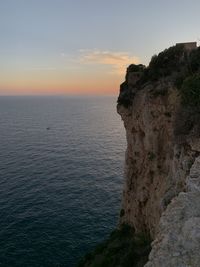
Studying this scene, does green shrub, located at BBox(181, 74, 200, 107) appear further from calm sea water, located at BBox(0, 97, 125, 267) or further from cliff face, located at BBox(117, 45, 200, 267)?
calm sea water, located at BBox(0, 97, 125, 267)

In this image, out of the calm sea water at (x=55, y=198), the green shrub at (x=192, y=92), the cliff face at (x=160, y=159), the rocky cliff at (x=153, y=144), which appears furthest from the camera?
the calm sea water at (x=55, y=198)

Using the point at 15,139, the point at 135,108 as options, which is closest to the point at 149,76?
the point at 135,108

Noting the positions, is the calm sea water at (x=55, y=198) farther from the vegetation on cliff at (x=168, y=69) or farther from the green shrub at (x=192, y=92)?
the green shrub at (x=192, y=92)

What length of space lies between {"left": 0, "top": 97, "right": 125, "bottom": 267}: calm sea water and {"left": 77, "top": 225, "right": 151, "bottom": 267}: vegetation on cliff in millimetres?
5915

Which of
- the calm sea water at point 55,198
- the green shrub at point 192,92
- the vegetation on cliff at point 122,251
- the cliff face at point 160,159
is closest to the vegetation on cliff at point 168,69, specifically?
the cliff face at point 160,159

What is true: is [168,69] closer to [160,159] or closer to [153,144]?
[153,144]

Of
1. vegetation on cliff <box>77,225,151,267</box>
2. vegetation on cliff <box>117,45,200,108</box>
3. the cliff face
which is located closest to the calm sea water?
vegetation on cliff <box>77,225,151,267</box>

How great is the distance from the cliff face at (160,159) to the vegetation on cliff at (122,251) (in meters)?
1.25

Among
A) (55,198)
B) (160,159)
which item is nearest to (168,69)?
(160,159)

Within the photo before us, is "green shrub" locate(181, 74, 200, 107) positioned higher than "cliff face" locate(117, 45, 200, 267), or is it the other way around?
"green shrub" locate(181, 74, 200, 107)

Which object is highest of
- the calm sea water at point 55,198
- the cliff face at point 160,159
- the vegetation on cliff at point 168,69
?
the vegetation on cliff at point 168,69

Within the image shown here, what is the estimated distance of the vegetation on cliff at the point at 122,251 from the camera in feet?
108

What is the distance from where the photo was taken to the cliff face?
1177 centimetres

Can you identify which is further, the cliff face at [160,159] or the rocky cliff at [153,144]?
the rocky cliff at [153,144]
